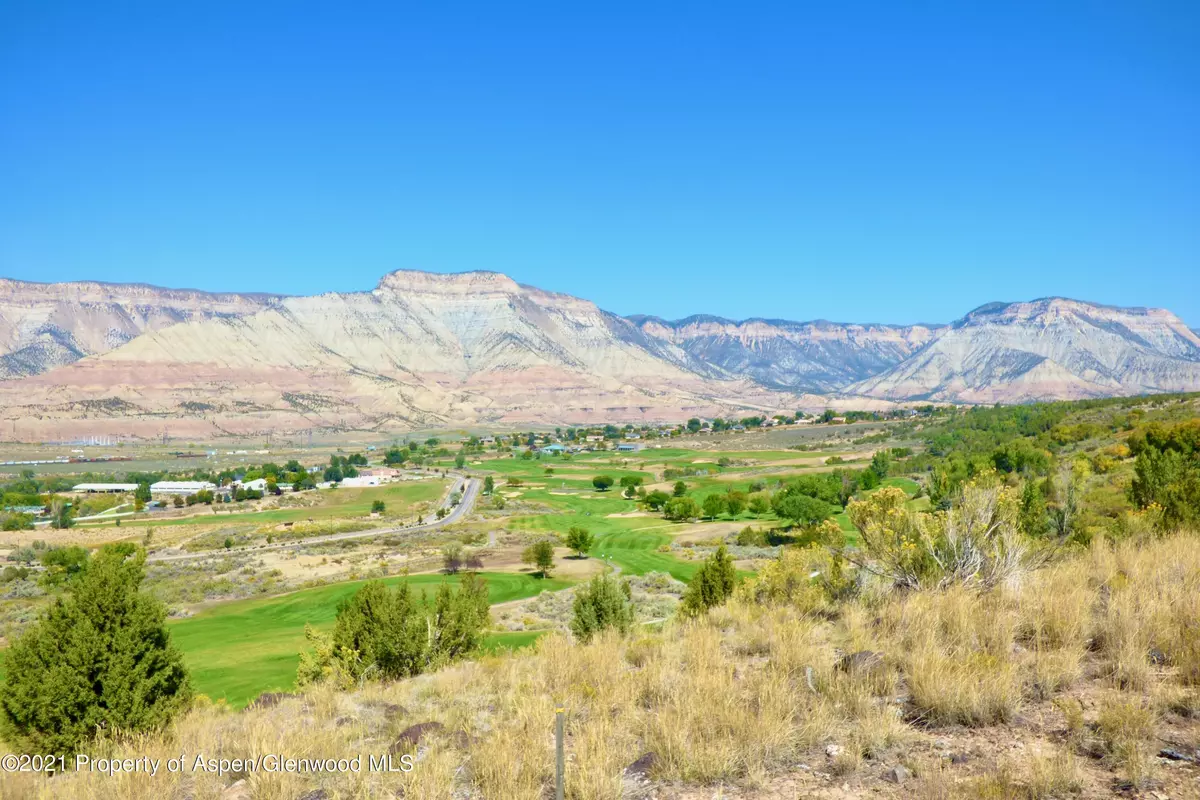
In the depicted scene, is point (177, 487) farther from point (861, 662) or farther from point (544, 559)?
point (861, 662)

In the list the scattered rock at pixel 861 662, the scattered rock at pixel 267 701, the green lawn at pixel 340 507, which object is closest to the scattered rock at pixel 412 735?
the scattered rock at pixel 267 701

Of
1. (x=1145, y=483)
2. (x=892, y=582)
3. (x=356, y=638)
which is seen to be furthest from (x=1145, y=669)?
(x=1145, y=483)

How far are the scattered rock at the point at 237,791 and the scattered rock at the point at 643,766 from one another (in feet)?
11.1

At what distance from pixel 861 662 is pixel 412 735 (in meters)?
4.90

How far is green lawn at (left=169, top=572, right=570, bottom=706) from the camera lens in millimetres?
24984

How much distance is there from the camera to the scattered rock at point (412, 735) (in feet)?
22.8

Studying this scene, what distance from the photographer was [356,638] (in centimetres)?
1753

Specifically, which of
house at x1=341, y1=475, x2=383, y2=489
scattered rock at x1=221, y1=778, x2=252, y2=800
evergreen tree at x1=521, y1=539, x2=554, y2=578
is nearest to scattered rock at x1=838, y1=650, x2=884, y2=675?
scattered rock at x1=221, y1=778, x2=252, y2=800

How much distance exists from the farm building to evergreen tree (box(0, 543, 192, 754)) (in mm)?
114405

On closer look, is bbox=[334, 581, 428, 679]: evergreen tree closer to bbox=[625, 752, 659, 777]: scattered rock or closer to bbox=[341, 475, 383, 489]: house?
bbox=[625, 752, 659, 777]: scattered rock

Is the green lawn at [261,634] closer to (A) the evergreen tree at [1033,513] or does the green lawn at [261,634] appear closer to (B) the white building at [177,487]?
(A) the evergreen tree at [1033,513]

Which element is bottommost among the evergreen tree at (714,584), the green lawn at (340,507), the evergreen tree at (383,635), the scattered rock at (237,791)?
the green lawn at (340,507)

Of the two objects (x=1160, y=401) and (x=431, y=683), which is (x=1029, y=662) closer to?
(x=431, y=683)

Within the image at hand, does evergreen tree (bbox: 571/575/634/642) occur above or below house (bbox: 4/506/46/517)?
above
